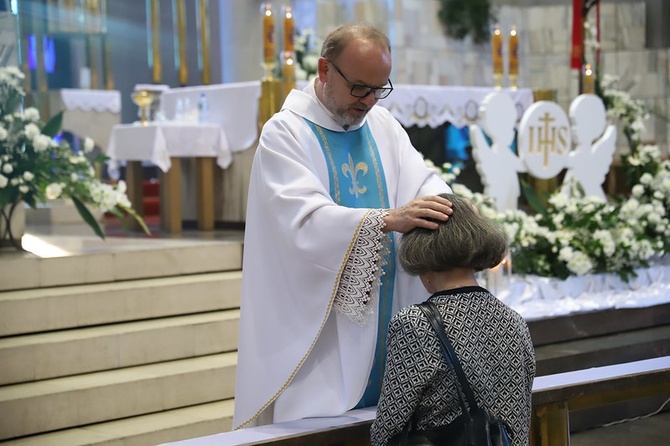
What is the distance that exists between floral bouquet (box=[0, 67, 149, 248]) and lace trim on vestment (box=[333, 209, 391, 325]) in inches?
141

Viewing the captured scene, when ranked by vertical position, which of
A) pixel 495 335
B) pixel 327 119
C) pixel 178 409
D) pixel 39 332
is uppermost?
pixel 327 119

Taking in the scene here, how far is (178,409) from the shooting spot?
524 centimetres

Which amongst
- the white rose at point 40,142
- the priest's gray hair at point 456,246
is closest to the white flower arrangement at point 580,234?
the white rose at point 40,142

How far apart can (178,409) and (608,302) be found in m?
2.66

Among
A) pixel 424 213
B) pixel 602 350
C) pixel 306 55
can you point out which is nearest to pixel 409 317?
pixel 424 213

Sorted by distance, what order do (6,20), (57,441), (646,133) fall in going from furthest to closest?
(646,133)
(6,20)
(57,441)

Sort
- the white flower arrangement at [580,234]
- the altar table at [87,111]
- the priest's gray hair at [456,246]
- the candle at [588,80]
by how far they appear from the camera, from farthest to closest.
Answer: the altar table at [87,111]
the candle at [588,80]
the white flower arrangement at [580,234]
the priest's gray hair at [456,246]

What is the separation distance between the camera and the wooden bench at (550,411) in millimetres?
2695

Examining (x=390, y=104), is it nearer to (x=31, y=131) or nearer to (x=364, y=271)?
(x=31, y=131)

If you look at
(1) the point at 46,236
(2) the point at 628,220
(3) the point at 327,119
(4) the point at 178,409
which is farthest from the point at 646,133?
(3) the point at 327,119

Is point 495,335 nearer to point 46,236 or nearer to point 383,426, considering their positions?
point 383,426

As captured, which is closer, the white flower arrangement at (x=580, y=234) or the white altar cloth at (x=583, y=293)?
the white altar cloth at (x=583, y=293)

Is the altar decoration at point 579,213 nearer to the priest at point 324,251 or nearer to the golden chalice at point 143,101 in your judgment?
the golden chalice at point 143,101

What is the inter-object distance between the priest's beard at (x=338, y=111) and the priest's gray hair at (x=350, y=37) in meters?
0.13
